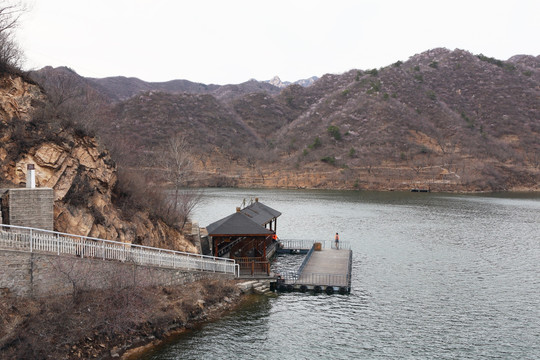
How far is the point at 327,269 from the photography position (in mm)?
28266

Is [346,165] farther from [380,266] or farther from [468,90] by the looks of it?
[380,266]

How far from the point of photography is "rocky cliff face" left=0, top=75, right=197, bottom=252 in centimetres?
1811

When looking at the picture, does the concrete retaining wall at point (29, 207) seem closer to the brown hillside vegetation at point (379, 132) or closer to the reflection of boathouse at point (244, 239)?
the reflection of boathouse at point (244, 239)

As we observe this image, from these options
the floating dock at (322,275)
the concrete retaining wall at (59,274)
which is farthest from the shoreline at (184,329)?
the floating dock at (322,275)

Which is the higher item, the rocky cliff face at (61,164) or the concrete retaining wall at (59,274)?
the rocky cliff face at (61,164)

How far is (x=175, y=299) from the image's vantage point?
19.1 metres

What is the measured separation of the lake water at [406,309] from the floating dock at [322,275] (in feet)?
2.15

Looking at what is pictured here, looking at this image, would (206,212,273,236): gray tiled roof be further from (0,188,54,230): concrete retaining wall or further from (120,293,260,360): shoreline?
(0,188,54,230): concrete retaining wall

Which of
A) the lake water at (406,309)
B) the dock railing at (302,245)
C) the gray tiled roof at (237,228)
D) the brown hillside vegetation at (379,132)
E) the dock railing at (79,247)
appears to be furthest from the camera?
the brown hillside vegetation at (379,132)

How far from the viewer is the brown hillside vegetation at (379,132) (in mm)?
97750

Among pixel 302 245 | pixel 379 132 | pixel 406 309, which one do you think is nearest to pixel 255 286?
pixel 406 309

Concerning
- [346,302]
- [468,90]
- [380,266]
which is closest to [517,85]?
[468,90]

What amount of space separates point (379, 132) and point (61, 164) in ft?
324

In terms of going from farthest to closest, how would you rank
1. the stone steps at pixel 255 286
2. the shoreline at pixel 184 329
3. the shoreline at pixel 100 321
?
the stone steps at pixel 255 286 < the shoreline at pixel 184 329 < the shoreline at pixel 100 321
